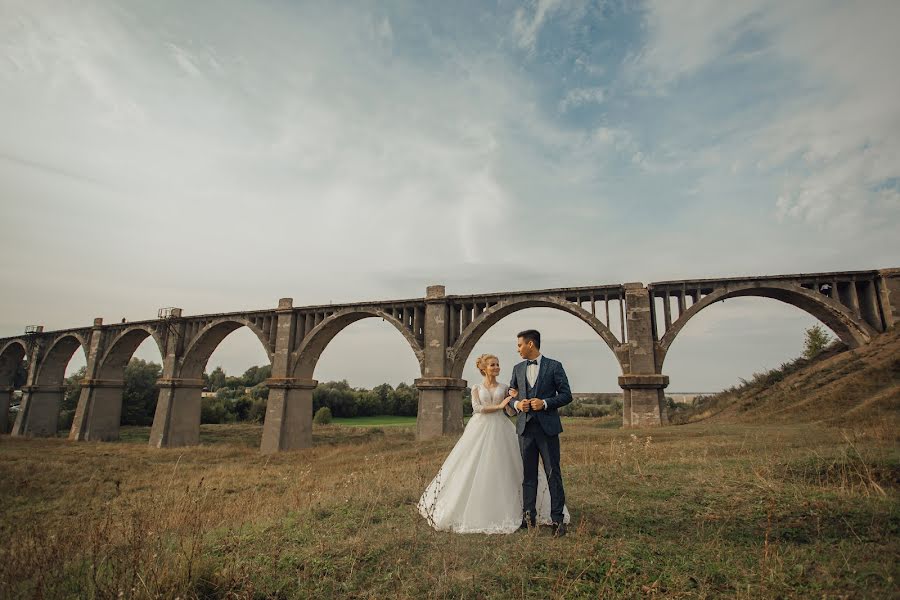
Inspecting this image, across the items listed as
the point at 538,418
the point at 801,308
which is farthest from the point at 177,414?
the point at 801,308

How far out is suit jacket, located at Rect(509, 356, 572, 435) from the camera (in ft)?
15.5

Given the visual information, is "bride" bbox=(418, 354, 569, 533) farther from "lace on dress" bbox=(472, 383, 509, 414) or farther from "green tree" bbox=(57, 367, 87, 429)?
"green tree" bbox=(57, 367, 87, 429)

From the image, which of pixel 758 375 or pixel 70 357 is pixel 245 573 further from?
pixel 70 357

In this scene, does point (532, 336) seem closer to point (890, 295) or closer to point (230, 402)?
point (890, 295)

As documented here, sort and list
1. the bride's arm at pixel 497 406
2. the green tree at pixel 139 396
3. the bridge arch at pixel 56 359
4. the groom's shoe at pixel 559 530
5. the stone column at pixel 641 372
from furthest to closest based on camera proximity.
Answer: the green tree at pixel 139 396 → the bridge arch at pixel 56 359 → the stone column at pixel 641 372 → the bride's arm at pixel 497 406 → the groom's shoe at pixel 559 530

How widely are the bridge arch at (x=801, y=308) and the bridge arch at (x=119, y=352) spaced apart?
32.3 metres

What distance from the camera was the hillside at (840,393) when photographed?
Answer: 11.6m

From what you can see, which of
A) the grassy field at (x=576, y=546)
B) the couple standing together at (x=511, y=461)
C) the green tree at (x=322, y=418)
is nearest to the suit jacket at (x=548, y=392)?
the couple standing together at (x=511, y=461)

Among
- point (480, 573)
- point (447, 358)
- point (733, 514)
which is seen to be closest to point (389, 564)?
point (480, 573)

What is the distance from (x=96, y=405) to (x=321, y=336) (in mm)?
20039

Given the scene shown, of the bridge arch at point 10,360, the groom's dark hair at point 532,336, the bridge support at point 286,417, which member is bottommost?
the bridge support at point 286,417

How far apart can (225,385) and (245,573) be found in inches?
3840

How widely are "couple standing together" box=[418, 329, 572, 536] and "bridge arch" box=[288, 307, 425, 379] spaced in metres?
16.8

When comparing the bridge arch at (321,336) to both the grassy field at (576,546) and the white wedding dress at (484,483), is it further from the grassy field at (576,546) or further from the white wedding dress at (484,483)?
the white wedding dress at (484,483)
